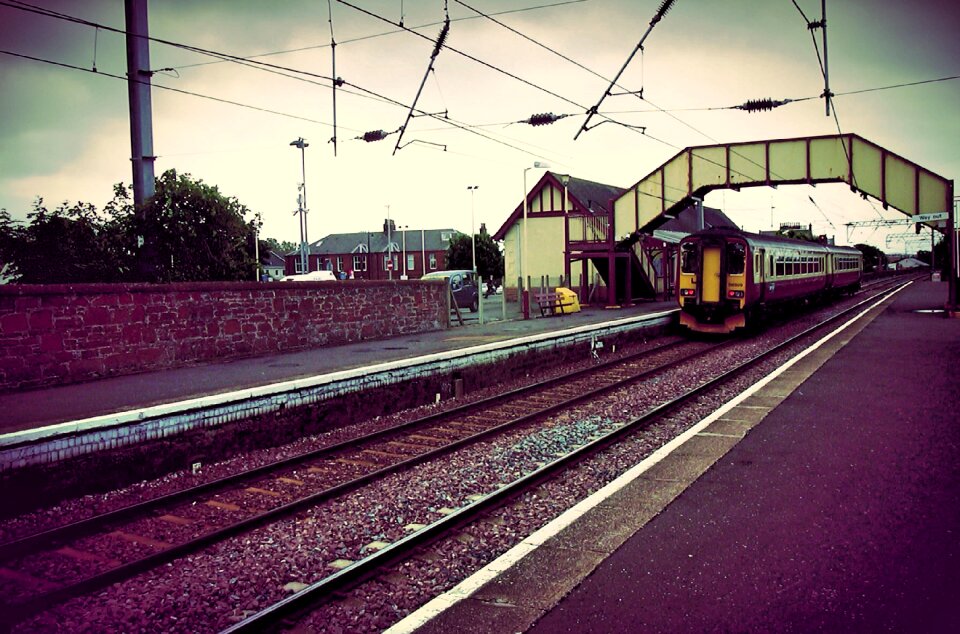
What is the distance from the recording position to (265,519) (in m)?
5.98

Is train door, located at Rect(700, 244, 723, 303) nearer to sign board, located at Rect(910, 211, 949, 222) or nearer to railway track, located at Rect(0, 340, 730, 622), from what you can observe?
sign board, located at Rect(910, 211, 949, 222)

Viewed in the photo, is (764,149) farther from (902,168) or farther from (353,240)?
(353,240)

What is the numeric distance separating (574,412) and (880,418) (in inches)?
162

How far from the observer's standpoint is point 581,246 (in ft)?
102

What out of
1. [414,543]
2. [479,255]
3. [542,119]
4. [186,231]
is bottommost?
[414,543]

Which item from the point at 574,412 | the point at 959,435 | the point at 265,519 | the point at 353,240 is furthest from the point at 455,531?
the point at 353,240

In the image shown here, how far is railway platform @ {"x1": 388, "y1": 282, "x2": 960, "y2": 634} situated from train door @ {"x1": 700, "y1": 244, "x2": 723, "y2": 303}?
11.6 meters

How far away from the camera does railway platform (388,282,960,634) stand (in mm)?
3783

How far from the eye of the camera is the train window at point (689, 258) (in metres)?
20.2

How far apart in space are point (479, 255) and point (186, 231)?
43.3m

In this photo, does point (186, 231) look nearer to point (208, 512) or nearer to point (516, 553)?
point (208, 512)

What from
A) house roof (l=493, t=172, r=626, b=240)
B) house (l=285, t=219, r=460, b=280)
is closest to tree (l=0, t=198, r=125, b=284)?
house roof (l=493, t=172, r=626, b=240)

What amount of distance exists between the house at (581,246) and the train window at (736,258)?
32.1ft

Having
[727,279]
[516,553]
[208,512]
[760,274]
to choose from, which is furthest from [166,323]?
[760,274]
